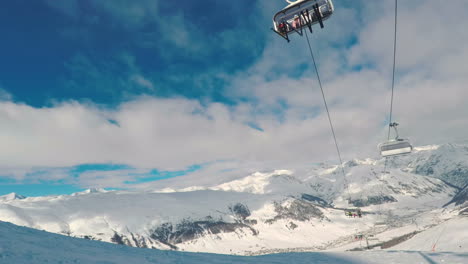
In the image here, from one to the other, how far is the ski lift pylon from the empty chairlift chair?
887 inches

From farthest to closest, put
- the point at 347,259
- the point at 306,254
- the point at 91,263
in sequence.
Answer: the point at 306,254 < the point at 347,259 < the point at 91,263

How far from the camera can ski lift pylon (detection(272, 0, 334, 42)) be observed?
74.9 feet

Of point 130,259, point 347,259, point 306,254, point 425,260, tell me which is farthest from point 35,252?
point 425,260

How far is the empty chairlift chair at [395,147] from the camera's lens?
3753 cm

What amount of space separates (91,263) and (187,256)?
7.37 metres

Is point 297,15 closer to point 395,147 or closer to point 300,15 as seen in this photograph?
point 300,15

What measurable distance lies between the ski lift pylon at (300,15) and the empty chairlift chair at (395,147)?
2253 cm

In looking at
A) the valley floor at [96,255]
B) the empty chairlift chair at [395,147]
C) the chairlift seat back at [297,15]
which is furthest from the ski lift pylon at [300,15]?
the empty chairlift chair at [395,147]

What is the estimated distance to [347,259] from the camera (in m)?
26.5

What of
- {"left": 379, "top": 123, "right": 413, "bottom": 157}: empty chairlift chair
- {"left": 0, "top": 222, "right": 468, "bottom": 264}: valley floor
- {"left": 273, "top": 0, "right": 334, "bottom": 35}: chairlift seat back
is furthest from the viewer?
{"left": 379, "top": 123, "right": 413, "bottom": 157}: empty chairlift chair

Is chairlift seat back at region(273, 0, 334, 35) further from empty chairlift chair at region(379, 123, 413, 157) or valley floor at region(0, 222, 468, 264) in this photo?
empty chairlift chair at region(379, 123, 413, 157)

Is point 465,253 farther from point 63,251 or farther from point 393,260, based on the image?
point 63,251

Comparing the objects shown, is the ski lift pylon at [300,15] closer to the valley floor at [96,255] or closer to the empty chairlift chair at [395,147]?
the valley floor at [96,255]

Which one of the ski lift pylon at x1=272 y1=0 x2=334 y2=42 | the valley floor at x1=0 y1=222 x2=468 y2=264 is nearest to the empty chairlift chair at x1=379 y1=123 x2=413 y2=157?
the valley floor at x1=0 y1=222 x2=468 y2=264
